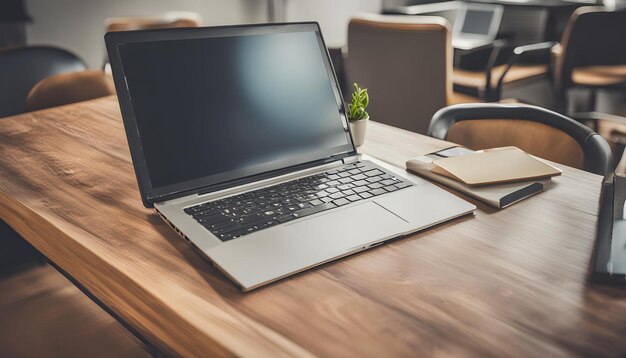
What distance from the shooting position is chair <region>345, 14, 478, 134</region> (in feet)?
7.93

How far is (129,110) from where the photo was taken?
936 mm

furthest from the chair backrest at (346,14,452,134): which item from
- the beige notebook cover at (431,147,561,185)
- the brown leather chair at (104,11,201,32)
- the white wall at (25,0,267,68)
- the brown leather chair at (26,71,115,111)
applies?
the white wall at (25,0,267,68)

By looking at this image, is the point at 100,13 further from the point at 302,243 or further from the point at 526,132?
the point at 302,243

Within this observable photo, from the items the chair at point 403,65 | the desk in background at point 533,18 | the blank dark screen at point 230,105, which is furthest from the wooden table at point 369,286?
the desk in background at point 533,18

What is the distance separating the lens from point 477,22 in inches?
163

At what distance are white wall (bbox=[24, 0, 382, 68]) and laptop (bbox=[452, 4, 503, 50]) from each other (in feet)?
3.17

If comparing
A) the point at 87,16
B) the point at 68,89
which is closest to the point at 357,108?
the point at 68,89

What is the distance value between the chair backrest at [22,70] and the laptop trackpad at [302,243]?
1.61m

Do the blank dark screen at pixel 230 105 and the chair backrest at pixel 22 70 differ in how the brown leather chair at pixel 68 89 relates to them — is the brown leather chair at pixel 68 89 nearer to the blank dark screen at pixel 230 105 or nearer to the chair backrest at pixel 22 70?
the chair backrest at pixel 22 70

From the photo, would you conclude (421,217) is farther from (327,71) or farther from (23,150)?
(23,150)

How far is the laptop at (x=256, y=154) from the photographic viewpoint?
2.74ft

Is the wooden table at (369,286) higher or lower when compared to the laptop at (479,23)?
higher

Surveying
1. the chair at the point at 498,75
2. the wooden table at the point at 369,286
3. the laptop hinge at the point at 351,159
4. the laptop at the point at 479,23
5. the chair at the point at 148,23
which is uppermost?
the chair at the point at 148,23

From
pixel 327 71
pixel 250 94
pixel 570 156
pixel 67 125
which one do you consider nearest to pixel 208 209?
pixel 250 94
